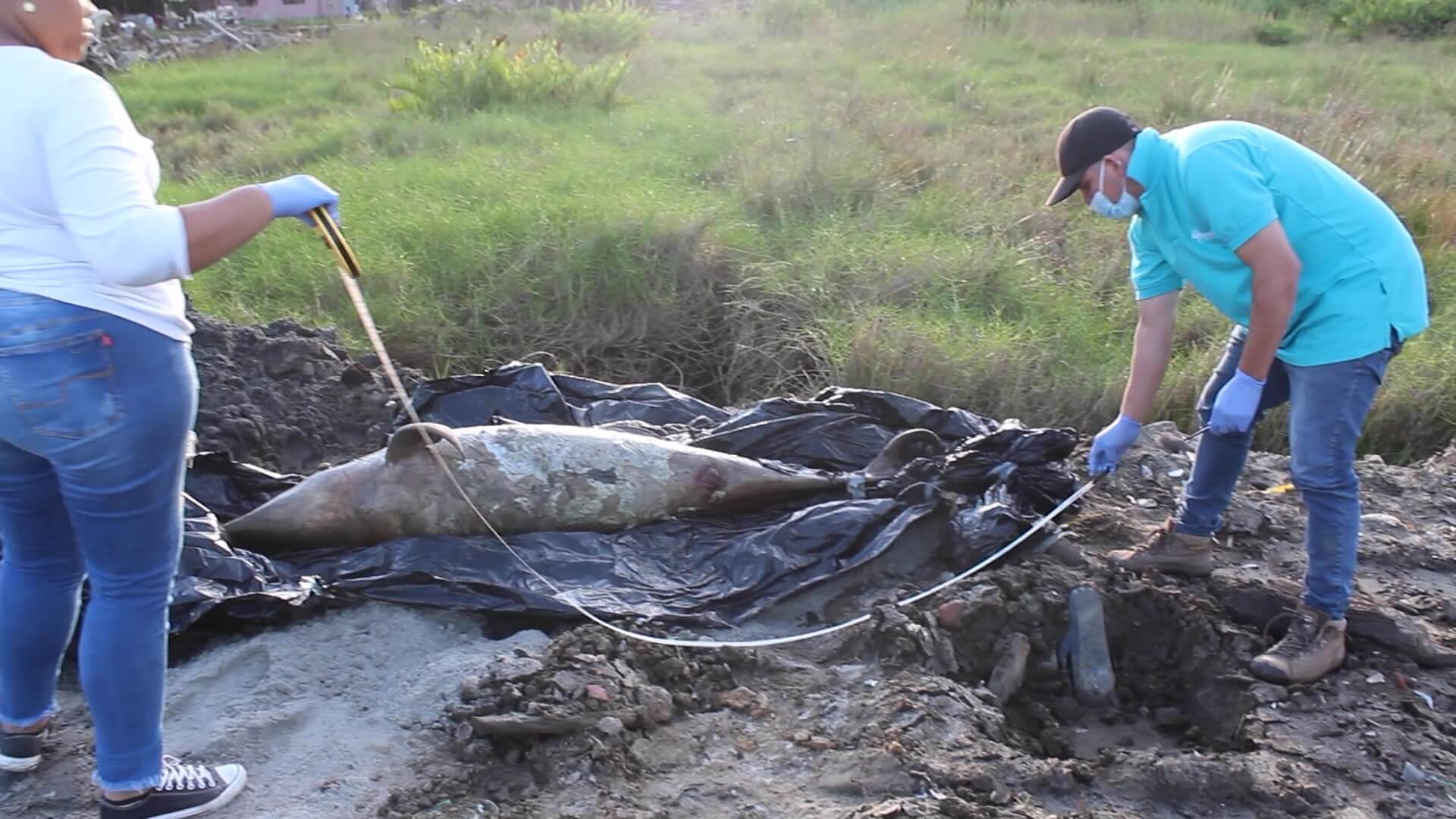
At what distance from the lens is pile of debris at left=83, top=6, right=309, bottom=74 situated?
1748cm

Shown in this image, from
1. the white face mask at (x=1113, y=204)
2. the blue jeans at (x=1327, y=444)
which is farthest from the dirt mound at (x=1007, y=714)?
the white face mask at (x=1113, y=204)

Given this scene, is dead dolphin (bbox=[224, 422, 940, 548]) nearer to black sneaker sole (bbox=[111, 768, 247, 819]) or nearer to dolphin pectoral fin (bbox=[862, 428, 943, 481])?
dolphin pectoral fin (bbox=[862, 428, 943, 481])

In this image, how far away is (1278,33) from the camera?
14.5 m

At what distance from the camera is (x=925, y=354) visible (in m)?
5.29

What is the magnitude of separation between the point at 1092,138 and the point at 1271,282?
0.59 meters

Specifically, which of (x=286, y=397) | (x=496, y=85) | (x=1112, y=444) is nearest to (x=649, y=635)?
(x=1112, y=444)

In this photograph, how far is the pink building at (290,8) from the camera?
22.5 meters

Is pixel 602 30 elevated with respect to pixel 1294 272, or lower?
lower

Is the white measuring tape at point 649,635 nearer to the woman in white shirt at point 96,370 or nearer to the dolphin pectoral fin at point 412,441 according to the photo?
the dolphin pectoral fin at point 412,441

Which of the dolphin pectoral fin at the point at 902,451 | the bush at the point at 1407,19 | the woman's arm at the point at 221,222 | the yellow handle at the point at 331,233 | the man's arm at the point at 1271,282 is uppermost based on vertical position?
the woman's arm at the point at 221,222

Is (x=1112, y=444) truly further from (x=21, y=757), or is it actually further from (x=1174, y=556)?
(x=21, y=757)

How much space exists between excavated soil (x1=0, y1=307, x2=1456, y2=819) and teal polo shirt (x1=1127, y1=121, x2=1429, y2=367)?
3.06ft

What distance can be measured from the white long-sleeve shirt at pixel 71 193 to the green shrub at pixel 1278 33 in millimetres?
15267

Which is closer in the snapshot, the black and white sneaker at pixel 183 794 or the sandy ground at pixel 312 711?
the black and white sneaker at pixel 183 794
